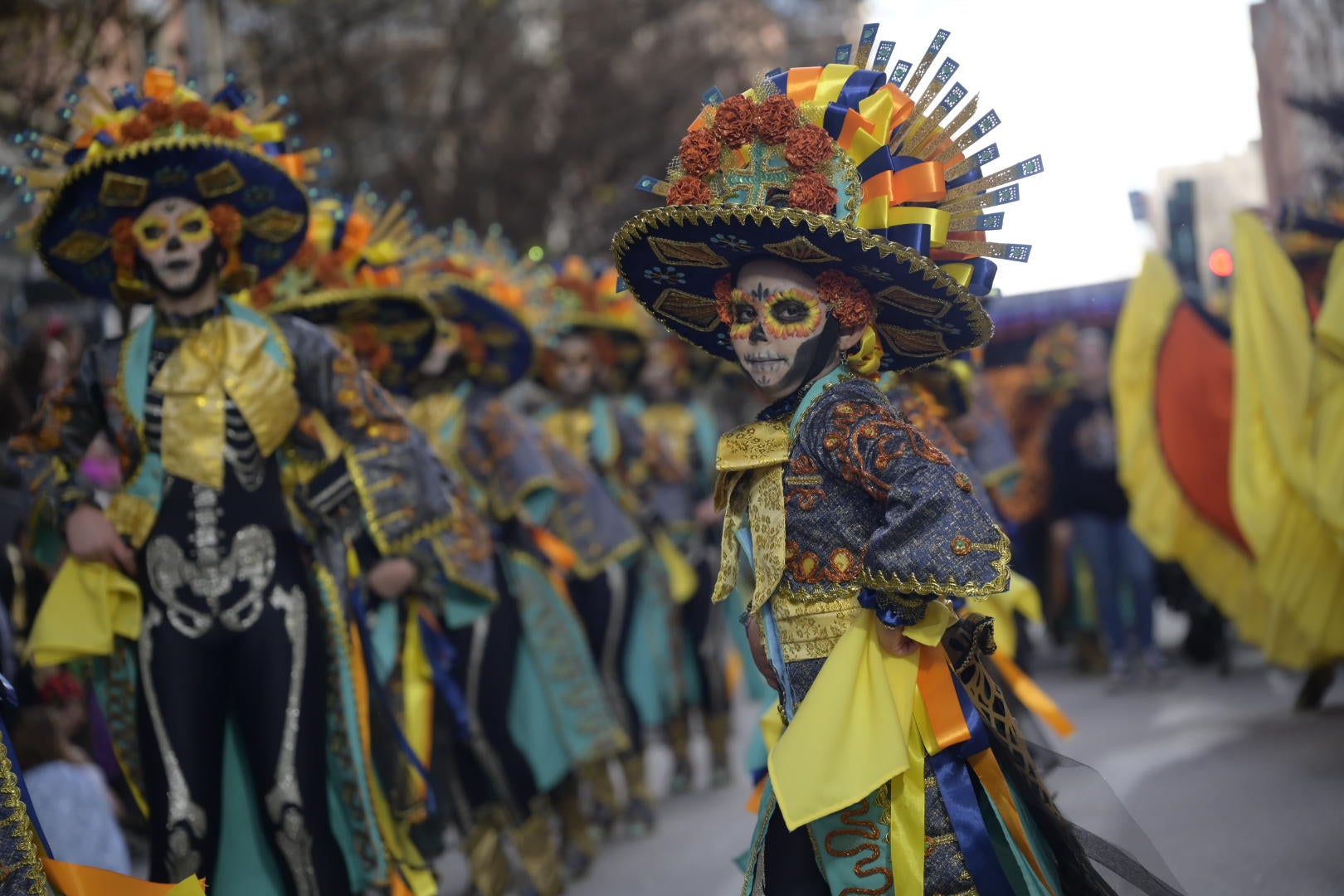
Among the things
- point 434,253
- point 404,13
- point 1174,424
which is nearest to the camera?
point 434,253

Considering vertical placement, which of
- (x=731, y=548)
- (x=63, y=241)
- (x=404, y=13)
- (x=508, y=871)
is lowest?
(x=508, y=871)

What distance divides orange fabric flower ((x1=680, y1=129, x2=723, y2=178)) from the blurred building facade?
4.05 meters

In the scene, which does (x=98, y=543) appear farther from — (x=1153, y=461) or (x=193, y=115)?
(x=1153, y=461)

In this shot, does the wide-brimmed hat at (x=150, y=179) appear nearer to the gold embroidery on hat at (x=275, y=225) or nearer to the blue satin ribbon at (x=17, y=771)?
the gold embroidery on hat at (x=275, y=225)

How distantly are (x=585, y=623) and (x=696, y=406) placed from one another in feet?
7.26

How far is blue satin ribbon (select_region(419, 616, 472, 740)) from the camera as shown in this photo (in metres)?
6.22

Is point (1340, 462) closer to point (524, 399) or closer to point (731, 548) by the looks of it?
point (731, 548)

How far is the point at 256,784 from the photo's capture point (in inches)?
187

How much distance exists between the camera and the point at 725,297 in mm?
3883

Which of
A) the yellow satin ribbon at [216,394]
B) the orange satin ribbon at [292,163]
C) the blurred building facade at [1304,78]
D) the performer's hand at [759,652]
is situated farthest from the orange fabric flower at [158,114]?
the blurred building facade at [1304,78]

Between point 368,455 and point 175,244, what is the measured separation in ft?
2.98

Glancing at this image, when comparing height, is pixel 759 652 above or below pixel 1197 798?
above

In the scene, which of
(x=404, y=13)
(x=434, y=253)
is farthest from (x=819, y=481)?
(x=404, y=13)

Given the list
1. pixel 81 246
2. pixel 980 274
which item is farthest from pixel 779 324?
pixel 81 246
